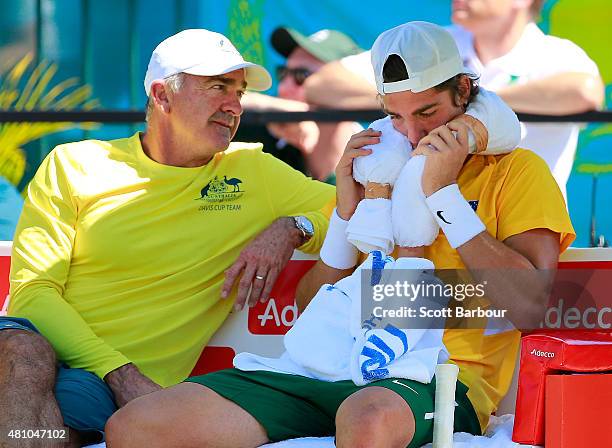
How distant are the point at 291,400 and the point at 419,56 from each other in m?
0.97

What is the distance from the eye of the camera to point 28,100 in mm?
5152

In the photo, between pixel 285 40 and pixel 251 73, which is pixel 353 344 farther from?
pixel 285 40

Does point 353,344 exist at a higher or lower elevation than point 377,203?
lower

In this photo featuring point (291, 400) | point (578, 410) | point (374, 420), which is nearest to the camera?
point (374, 420)

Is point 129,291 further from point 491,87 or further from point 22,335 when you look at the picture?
point 491,87

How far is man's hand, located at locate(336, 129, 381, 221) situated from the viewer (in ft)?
11.1

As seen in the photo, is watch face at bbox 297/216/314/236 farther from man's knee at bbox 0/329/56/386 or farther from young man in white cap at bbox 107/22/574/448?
man's knee at bbox 0/329/56/386

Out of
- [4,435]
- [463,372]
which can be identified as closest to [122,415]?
[4,435]

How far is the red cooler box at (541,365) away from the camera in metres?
2.86

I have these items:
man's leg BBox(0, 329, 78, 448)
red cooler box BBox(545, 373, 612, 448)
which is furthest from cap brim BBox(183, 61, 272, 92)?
red cooler box BBox(545, 373, 612, 448)

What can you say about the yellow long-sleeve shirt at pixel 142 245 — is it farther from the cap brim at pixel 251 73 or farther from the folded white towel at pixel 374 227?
the folded white towel at pixel 374 227

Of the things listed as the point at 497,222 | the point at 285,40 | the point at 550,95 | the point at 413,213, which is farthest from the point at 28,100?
the point at 497,222

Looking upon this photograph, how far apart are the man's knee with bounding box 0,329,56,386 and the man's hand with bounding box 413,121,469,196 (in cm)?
112

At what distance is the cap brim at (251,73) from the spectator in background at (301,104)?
98cm
